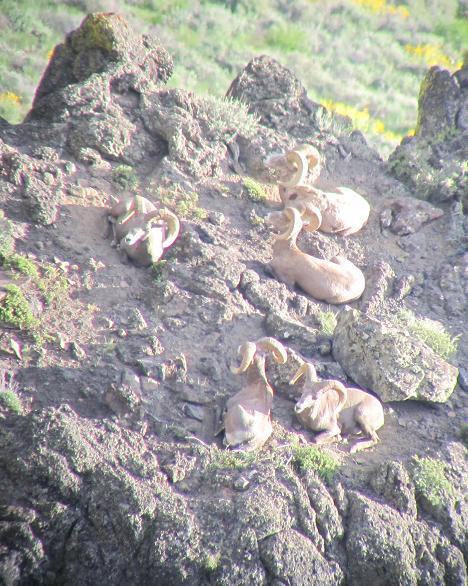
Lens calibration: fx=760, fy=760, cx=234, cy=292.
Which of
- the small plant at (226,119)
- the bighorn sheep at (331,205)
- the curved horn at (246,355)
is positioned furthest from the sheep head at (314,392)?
the small plant at (226,119)

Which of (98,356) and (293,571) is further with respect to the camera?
(98,356)

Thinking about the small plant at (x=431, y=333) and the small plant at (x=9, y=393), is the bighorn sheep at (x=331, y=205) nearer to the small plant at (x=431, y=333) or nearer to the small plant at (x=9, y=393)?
the small plant at (x=431, y=333)

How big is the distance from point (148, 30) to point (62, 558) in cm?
2117

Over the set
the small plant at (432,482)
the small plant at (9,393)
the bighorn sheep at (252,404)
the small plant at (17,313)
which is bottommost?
the small plant at (9,393)

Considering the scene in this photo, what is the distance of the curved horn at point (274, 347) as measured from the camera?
8.55 metres

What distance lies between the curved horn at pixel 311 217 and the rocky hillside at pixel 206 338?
29cm

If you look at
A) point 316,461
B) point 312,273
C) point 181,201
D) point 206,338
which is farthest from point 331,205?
point 316,461

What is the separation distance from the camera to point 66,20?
23.2 meters

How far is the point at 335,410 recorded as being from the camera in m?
8.52

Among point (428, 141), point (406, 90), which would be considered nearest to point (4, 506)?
point (428, 141)

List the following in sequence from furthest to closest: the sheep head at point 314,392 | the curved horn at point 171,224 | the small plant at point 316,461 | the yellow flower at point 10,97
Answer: the yellow flower at point 10,97 < the curved horn at point 171,224 < the sheep head at point 314,392 < the small plant at point 316,461

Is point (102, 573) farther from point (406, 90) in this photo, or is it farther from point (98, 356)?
point (406, 90)

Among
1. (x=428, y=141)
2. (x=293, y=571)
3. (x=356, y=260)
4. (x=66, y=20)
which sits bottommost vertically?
(x=66, y=20)

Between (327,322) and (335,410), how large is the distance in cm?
189
